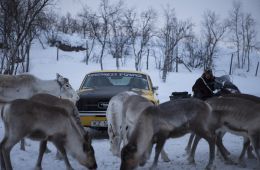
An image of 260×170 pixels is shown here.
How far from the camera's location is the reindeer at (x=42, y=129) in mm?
5375

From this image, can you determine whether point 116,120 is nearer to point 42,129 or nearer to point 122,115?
point 122,115

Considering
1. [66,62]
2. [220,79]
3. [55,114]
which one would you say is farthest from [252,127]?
[66,62]

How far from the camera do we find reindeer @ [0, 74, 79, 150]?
875 centimetres

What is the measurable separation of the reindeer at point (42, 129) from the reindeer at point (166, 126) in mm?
793

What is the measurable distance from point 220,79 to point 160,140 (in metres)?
8.21

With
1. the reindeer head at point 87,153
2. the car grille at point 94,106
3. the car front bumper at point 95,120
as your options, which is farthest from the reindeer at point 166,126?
the car grille at point 94,106

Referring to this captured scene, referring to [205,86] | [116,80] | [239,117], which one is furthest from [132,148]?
[116,80]

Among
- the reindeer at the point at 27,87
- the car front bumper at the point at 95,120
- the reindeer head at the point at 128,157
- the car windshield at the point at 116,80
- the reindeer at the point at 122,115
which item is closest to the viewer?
the reindeer head at the point at 128,157

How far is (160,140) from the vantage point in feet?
18.7

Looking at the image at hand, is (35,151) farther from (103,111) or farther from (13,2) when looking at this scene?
(13,2)

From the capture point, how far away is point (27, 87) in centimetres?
895

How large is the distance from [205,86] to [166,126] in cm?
466

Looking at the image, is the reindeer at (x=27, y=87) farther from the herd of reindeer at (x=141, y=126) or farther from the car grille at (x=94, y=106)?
the herd of reindeer at (x=141, y=126)

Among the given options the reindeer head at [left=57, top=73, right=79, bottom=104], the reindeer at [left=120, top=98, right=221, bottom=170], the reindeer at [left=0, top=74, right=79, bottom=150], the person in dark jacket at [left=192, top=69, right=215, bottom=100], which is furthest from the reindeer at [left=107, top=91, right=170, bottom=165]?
the person in dark jacket at [left=192, top=69, right=215, bottom=100]
